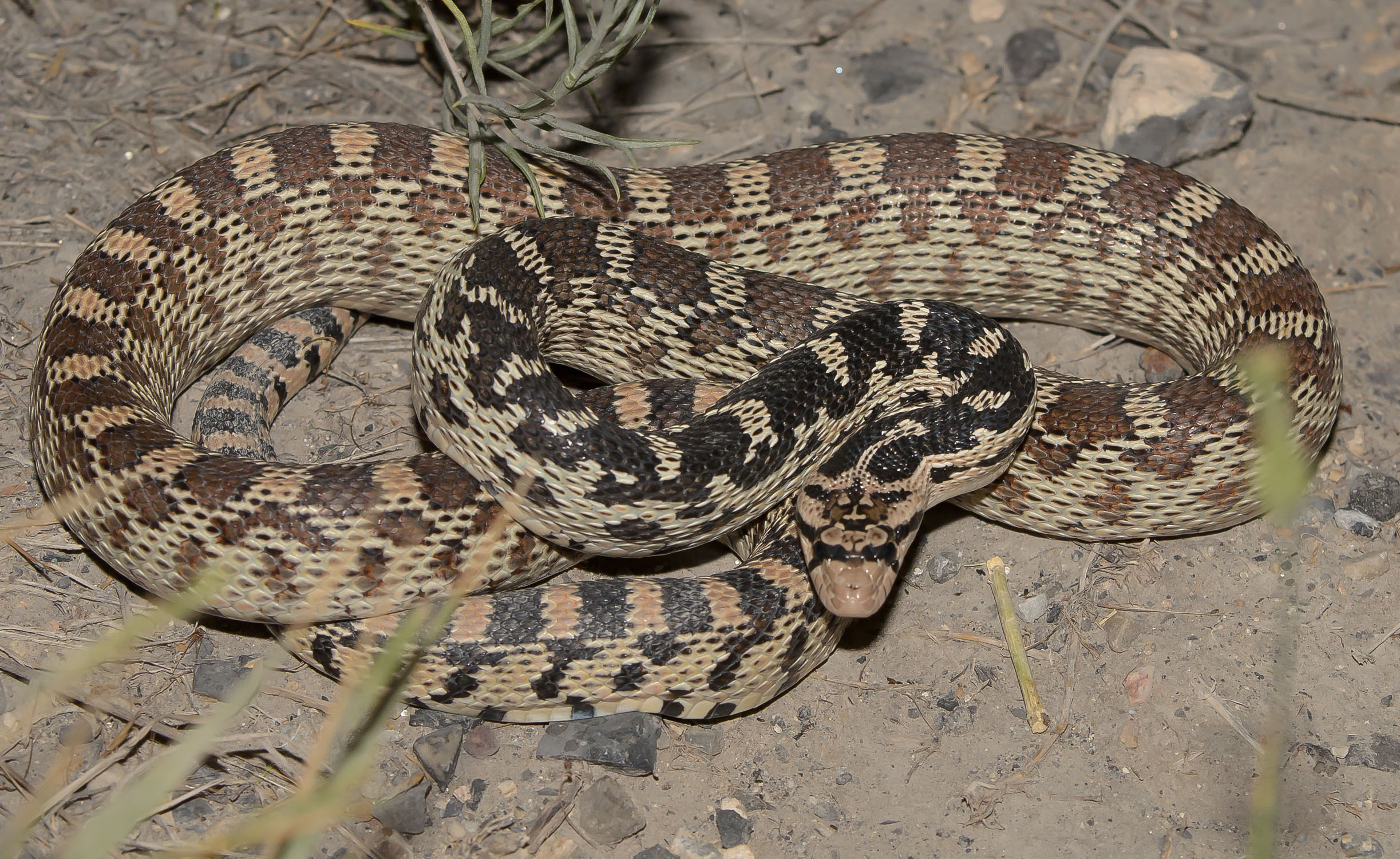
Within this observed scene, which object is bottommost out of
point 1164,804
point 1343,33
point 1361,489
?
point 1164,804

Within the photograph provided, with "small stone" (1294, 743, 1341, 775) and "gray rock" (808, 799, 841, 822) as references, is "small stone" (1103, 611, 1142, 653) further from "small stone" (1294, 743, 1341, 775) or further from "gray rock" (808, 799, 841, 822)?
"gray rock" (808, 799, 841, 822)

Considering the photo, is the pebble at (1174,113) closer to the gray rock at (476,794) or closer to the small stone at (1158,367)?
the small stone at (1158,367)

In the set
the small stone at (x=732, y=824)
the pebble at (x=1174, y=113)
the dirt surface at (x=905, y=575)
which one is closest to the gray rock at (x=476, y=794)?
the dirt surface at (x=905, y=575)

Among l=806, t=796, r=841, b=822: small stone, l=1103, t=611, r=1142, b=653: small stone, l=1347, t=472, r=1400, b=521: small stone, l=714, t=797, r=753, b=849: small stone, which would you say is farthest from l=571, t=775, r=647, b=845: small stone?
l=1347, t=472, r=1400, b=521: small stone

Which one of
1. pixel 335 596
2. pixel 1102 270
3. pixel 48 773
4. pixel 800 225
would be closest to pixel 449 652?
pixel 335 596

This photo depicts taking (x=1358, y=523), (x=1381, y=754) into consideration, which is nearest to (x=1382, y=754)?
(x=1381, y=754)

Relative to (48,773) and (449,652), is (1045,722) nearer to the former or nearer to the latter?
(449,652)
